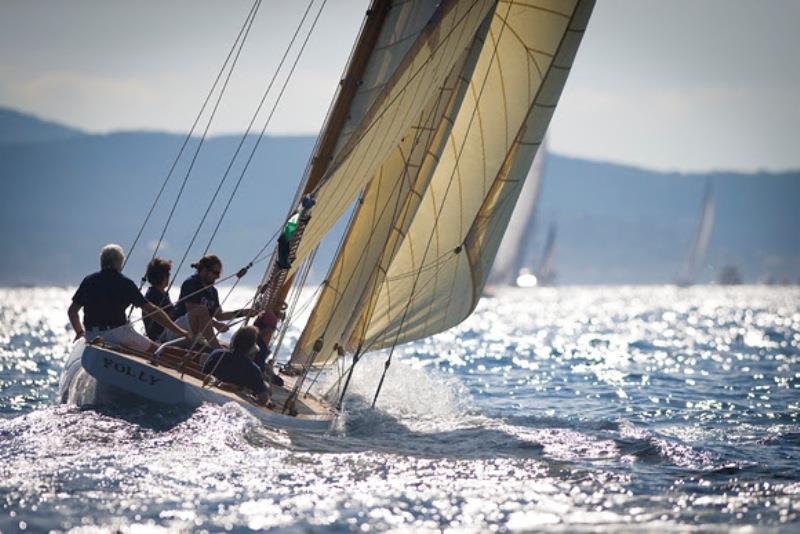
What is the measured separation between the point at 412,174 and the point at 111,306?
4.15m

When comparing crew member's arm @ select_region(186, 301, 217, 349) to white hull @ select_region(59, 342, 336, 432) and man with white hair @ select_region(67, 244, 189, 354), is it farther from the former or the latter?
white hull @ select_region(59, 342, 336, 432)

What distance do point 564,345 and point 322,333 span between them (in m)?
26.2

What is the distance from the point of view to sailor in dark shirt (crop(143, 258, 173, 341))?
52.5ft

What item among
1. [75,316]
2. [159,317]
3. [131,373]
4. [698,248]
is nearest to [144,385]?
[131,373]

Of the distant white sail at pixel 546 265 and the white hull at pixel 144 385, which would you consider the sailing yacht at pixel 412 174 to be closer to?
the white hull at pixel 144 385

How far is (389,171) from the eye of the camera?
17672 mm

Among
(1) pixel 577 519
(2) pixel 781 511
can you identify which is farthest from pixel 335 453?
(2) pixel 781 511

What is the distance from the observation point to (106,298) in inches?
603

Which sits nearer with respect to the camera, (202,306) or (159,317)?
(159,317)

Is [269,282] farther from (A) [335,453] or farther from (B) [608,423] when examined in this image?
(B) [608,423]

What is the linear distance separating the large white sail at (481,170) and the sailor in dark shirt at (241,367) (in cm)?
290

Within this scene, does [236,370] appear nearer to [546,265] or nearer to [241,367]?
[241,367]

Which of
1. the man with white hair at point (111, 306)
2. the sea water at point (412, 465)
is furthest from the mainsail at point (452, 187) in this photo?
the man with white hair at point (111, 306)

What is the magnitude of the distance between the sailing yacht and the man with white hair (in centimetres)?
33
